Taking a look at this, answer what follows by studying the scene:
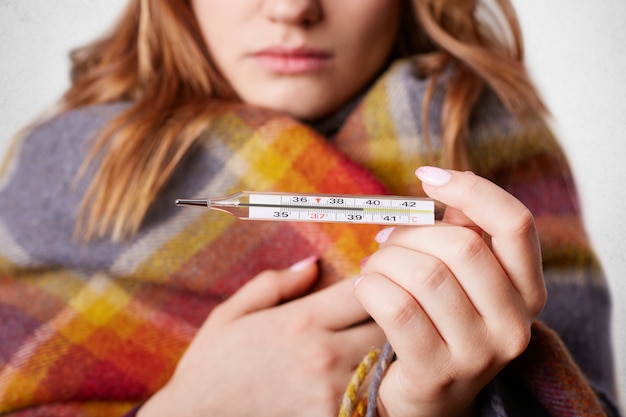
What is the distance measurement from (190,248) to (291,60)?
0.30m

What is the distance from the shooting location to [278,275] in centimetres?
81

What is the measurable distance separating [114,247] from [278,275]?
0.25 metres

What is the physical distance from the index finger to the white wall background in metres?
0.46

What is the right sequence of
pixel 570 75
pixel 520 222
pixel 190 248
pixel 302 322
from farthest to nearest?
pixel 570 75, pixel 190 248, pixel 302 322, pixel 520 222

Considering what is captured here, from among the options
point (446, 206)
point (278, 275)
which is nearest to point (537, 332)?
point (446, 206)

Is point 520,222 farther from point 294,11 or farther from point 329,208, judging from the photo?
point 294,11

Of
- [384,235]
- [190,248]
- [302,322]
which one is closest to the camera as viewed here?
[384,235]

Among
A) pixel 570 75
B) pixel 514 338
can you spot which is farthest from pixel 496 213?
pixel 570 75

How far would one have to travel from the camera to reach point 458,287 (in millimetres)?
563

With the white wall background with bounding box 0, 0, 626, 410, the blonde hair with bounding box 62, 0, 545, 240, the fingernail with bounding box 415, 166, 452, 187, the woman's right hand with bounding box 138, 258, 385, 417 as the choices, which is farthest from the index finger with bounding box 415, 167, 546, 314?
the white wall background with bounding box 0, 0, 626, 410

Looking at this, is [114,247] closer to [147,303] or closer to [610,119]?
[147,303]

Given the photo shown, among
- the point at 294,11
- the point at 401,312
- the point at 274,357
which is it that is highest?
the point at 294,11

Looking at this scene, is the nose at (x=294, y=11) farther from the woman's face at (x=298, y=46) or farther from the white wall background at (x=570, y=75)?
the white wall background at (x=570, y=75)

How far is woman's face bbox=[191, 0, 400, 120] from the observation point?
2.92 ft
